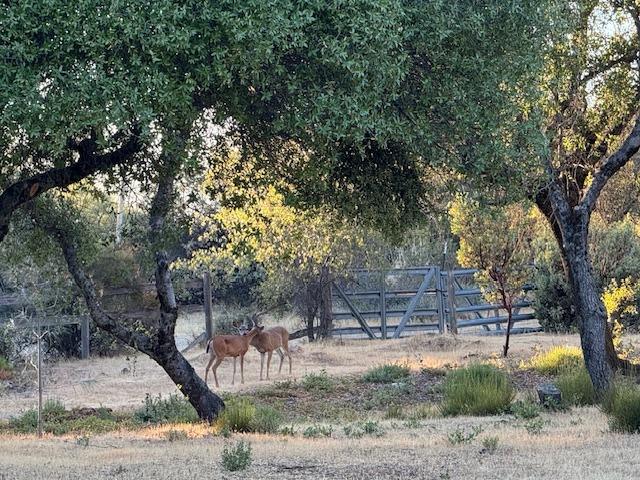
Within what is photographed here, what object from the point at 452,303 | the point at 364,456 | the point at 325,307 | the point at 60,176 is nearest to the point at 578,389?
the point at 364,456

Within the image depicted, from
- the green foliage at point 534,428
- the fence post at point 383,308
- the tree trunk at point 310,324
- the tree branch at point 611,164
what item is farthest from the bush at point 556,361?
the tree trunk at point 310,324

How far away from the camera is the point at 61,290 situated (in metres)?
22.3

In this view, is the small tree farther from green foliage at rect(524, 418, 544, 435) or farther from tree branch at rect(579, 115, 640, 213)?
green foliage at rect(524, 418, 544, 435)

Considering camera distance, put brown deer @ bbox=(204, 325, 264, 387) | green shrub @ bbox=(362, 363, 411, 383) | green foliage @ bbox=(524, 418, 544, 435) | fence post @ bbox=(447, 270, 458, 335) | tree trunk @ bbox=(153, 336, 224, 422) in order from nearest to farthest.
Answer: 1. green foliage @ bbox=(524, 418, 544, 435)
2. tree trunk @ bbox=(153, 336, 224, 422)
3. green shrub @ bbox=(362, 363, 411, 383)
4. brown deer @ bbox=(204, 325, 264, 387)
5. fence post @ bbox=(447, 270, 458, 335)

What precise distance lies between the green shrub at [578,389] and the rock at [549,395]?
266 millimetres

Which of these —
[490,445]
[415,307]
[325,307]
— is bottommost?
[490,445]

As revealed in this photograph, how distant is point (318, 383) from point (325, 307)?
9.15 metres

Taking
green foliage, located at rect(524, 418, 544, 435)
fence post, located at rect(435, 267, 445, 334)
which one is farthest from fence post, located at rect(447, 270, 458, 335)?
green foliage, located at rect(524, 418, 544, 435)

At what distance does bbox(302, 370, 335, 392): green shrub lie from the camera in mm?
17312

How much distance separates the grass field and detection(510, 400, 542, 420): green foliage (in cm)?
17

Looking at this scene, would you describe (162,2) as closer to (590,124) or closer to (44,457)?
(44,457)

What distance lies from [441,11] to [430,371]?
39.8ft

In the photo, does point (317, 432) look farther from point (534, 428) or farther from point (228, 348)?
point (228, 348)

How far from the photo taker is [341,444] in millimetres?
10312
